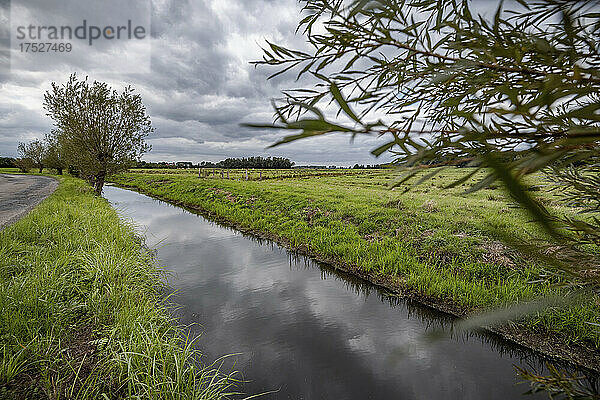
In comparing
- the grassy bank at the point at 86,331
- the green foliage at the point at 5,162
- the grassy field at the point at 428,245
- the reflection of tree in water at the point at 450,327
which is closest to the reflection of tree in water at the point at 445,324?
the reflection of tree in water at the point at 450,327

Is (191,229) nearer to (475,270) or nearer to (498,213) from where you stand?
(475,270)

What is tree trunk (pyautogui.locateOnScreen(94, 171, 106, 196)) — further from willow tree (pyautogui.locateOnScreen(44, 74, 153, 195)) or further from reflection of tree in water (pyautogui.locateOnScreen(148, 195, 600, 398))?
reflection of tree in water (pyautogui.locateOnScreen(148, 195, 600, 398))

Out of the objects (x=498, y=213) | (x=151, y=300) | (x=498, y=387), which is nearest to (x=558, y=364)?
(x=498, y=387)

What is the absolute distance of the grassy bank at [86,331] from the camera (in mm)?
2834

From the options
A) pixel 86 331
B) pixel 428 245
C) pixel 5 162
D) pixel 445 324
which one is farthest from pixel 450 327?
pixel 5 162

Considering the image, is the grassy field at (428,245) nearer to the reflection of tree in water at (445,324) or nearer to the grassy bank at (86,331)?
the reflection of tree in water at (445,324)

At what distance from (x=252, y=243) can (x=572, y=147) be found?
979cm

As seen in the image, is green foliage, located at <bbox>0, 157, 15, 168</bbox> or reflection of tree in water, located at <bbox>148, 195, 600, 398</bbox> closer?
reflection of tree in water, located at <bbox>148, 195, 600, 398</bbox>

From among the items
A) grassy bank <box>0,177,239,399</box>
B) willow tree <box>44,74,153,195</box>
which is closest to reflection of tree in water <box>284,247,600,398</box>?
grassy bank <box>0,177,239,399</box>

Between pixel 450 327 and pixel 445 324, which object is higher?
pixel 450 327

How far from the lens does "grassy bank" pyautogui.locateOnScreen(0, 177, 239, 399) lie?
9.30 feet

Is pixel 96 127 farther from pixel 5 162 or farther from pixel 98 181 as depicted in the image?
pixel 5 162

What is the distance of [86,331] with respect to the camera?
A: 375 centimetres

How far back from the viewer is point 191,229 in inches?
469
